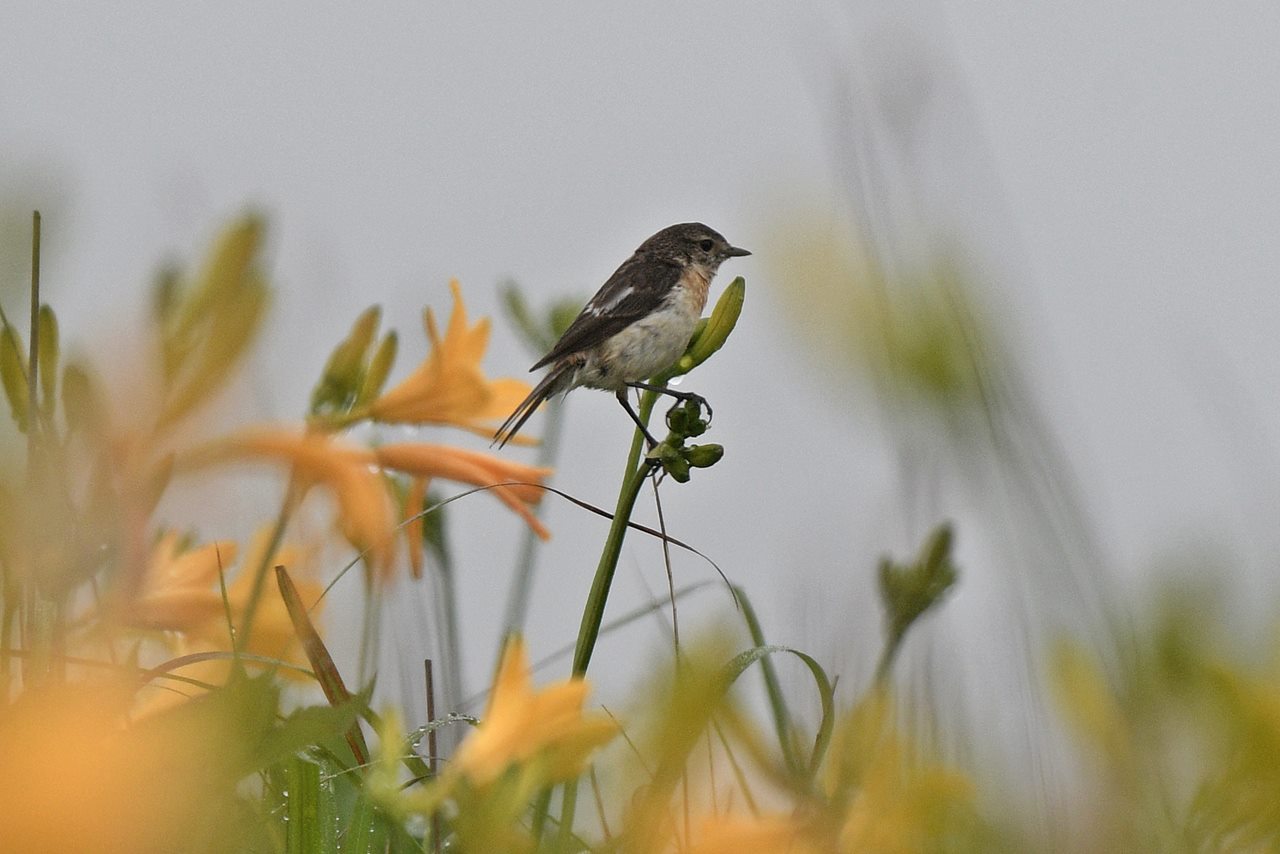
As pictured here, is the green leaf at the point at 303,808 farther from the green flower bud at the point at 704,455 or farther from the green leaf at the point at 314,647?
the green flower bud at the point at 704,455

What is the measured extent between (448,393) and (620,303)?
145cm

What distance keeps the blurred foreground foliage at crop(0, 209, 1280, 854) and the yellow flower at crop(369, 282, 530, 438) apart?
0.65 ft

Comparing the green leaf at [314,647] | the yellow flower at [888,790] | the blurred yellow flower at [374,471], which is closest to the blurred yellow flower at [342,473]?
the blurred yellow flower at [374,471]

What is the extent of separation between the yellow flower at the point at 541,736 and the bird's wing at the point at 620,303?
160 centimetres

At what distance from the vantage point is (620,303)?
2.50 meters

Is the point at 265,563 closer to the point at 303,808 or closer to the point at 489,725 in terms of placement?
the point at 303,808

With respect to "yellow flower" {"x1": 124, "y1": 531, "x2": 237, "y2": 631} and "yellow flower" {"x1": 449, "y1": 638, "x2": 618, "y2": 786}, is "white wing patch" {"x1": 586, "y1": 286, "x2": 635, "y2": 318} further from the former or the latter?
"yellow flower" {"x1": 449, "y1": 638, "x2": 618, "y2": 786}

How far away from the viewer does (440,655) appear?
4.29 feet

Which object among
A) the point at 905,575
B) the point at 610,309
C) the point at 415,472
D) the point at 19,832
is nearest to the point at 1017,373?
the point at 905,575

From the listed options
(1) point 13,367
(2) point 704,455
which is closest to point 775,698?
(2) point 704,455

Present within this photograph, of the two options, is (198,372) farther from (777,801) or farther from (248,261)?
(777,801)

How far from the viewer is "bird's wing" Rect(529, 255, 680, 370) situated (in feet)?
7.16

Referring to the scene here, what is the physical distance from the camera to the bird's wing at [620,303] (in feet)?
7.16

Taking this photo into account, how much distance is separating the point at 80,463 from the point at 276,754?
0.19m
